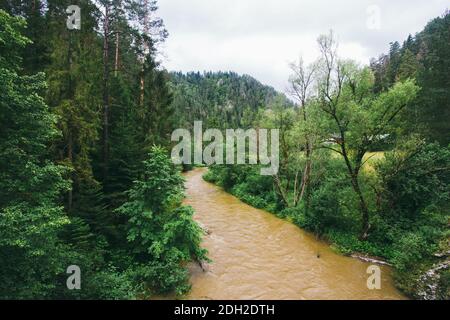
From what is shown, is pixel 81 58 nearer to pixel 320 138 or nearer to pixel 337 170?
pixel 320 138

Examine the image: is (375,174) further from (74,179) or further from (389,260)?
(74,179)

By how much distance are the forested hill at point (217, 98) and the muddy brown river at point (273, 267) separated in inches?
2045

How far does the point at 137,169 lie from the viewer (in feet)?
44.5

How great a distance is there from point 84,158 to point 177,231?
15.5 ft

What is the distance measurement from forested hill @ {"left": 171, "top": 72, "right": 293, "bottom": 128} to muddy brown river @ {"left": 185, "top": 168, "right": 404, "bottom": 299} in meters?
52.0

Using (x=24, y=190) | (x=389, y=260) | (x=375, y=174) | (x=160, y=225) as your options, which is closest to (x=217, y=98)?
(x=375, y=174)

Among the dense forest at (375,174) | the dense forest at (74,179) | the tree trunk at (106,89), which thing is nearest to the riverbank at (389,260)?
the dense forest at (375,174)

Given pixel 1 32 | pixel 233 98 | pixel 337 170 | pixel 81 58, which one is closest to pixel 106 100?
pixel 81 58

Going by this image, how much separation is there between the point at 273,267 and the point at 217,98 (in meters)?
115

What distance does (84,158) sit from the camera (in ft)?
35.8

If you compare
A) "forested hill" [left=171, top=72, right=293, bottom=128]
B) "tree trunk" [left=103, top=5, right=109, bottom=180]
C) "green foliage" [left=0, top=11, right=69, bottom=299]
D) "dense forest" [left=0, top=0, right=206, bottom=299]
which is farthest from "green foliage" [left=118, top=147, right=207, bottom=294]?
"forested hill" [left=171, top=72, right=293, bottom=128]

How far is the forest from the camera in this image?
760 cm

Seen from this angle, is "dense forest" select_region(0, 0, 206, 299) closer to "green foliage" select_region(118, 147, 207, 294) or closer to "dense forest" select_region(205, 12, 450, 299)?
"green foliage" select_region(118, 147, 207, 294)

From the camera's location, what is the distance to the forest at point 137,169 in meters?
7.60
